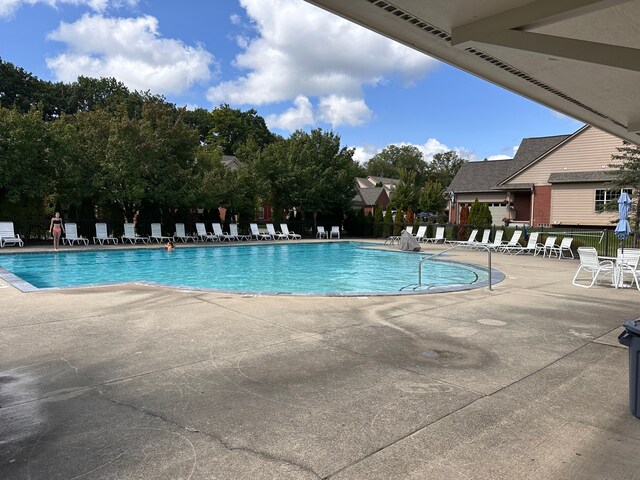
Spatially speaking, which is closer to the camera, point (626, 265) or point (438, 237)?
point (626, 265)

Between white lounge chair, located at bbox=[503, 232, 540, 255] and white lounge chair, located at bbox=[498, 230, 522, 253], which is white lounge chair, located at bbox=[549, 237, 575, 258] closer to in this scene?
white lounge chair, located at bbox=[503, 232, 540, 255]

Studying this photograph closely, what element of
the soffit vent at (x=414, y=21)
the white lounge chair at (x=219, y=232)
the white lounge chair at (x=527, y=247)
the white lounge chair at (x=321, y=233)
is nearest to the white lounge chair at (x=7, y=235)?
the white lounge chair at (x=219, y=232)

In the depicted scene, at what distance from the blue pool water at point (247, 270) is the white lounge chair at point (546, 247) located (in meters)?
4.71

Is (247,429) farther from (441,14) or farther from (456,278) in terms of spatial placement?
(456,278)

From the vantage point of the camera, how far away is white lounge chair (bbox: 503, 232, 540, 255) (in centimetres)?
1931

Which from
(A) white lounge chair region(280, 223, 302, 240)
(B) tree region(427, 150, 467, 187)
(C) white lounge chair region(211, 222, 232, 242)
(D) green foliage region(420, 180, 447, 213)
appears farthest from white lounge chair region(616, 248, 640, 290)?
(B) tree region(427, 150, 467, 187)

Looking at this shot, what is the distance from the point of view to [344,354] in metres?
4.88

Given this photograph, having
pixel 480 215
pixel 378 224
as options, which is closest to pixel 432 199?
pixel 378 224

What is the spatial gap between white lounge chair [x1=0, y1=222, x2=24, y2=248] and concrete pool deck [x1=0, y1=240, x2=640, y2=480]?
14.1 m

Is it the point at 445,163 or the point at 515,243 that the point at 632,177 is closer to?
the point at 515,243

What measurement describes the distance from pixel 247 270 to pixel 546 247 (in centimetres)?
1205

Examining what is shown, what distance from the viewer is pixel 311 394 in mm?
3775

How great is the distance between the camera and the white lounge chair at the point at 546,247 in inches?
712

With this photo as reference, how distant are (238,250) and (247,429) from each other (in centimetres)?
1894
